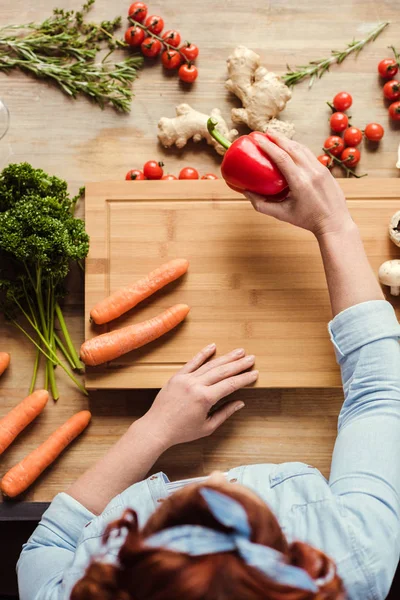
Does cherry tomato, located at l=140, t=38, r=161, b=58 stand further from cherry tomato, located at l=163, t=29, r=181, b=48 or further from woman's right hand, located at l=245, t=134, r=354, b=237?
woman's right hand, located at l=245, t=134, r=354, b=237

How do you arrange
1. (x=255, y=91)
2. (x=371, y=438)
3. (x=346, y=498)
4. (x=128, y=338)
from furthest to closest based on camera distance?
Result: (x=255, y=91), (x=128, y=338), (x=371, y=438), (x=346, y=498)

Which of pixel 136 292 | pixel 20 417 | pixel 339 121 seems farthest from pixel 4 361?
pixel 339 121

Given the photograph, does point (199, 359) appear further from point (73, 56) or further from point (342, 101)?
point (73, 56)

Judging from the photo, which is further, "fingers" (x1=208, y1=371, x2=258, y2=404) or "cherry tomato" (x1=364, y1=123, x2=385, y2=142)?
"cherry tomato" (x1=364, y1=123, x2=385, y2=142)

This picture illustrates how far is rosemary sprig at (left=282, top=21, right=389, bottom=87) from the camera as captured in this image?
1.61 m

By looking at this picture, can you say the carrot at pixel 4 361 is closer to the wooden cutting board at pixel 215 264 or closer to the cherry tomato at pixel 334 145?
the wooden cutting board at pixel 215 264

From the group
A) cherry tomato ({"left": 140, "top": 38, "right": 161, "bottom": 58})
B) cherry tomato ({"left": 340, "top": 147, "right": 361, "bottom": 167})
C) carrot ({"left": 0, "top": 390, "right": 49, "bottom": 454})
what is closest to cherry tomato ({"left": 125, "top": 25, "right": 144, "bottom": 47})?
cherry tomato ({"left": 140, "top": 38, "right": 161, "bottom": 58})

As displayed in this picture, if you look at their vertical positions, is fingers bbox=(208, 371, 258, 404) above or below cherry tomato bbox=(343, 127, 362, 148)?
below

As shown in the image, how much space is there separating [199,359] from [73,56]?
38.0 inches

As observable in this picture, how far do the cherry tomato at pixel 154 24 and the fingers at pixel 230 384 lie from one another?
102 cm

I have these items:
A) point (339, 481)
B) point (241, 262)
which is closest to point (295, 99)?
point (241, 262)

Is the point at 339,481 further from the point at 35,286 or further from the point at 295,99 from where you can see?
the point at 295,99

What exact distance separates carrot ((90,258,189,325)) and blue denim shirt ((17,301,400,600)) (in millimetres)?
430

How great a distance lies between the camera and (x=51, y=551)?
1.14m
